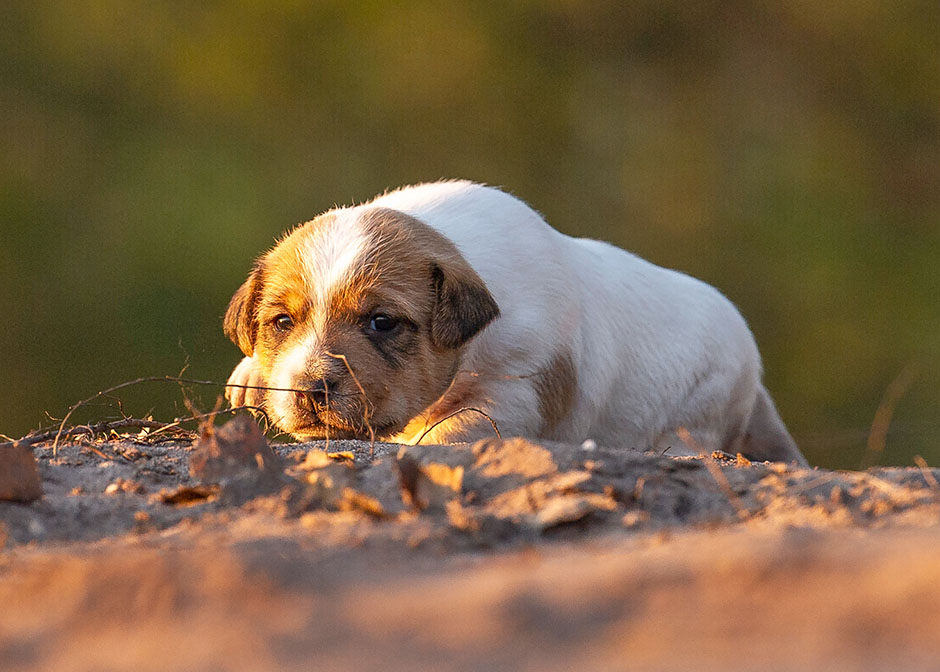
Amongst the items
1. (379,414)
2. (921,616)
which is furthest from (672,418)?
(921,616)

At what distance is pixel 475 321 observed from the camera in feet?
17.8

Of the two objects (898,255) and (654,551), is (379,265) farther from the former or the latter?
(898,255)

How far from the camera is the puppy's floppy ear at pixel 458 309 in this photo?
5.45 meters

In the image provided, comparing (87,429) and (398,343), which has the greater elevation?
(398,343)

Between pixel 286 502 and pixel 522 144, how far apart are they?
16.4 meters

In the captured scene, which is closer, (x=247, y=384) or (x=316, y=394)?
(x=316, y=394)

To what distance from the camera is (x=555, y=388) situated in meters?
5.83

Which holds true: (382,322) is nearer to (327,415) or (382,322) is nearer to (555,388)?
(327,415)

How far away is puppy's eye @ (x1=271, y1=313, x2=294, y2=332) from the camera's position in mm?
5531

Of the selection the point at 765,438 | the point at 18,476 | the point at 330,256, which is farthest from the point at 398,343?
the point at 765,438

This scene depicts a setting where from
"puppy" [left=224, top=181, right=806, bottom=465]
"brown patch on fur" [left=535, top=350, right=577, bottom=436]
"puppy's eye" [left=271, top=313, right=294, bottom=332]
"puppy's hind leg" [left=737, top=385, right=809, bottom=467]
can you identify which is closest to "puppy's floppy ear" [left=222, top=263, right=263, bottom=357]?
"puppy" [left=224, top=181, right=806, bottom=465]

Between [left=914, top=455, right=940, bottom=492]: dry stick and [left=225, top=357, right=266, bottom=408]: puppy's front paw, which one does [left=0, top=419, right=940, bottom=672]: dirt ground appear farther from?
[left=225, top=357, right=266, bottom=408]: puppy's front paw

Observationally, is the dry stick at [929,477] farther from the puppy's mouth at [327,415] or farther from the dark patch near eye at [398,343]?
the dark patch near eye at [398,343]

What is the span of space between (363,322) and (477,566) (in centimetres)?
274
